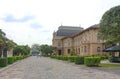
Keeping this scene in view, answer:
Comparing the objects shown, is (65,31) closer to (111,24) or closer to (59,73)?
(111,24)

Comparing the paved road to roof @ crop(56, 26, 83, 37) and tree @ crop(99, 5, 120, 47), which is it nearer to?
tree @ crop(99, 5, 120, 47)

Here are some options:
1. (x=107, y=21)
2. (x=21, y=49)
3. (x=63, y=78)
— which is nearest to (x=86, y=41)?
(x=21, y=49)

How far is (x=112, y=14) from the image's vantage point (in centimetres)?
2859

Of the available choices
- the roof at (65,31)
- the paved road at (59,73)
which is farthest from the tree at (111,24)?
the roof at (65,31)

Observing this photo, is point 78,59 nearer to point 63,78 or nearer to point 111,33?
point 111,33

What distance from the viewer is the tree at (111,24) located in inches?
1090

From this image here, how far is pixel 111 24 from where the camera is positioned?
28.3 meters

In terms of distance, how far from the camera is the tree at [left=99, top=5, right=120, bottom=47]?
2769 cm

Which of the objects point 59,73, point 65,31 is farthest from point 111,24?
point 65,31

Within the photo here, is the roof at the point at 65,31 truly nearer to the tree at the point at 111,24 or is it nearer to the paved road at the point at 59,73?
the tree at the point at 111,24

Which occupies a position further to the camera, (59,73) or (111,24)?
(111,24)

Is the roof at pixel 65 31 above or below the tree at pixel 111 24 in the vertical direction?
above

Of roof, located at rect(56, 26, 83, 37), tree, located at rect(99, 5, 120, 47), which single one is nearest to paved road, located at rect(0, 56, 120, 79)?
tree, located at rect(99, 5, 120, 47)

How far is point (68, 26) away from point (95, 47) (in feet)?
145
